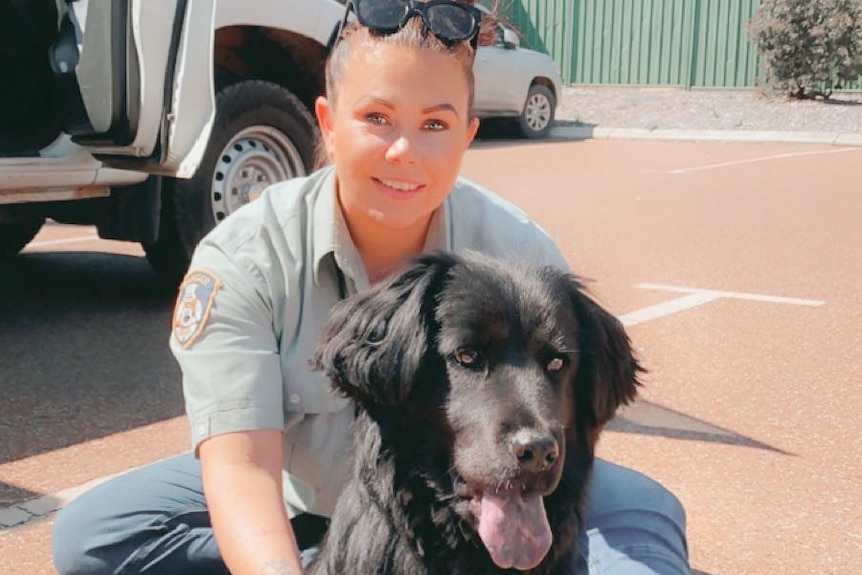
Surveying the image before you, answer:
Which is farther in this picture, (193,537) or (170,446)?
(170,446)

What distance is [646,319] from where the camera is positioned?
6.18 meters

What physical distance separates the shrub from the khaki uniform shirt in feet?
60.2

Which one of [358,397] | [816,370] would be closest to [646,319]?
[816,370]

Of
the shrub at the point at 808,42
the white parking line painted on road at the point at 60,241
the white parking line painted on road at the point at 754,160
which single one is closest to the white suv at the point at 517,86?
the white parking line painted on road at the point at 754,160

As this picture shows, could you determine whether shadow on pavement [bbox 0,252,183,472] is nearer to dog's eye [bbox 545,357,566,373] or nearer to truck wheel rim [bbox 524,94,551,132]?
dog's eye [bbox 545,357,566,373]

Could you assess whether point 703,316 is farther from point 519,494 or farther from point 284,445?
point 519,494

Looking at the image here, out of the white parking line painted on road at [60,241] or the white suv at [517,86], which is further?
the white suv at [517,86]

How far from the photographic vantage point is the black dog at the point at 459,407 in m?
2.17

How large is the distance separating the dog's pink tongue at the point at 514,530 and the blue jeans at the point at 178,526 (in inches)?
25.0

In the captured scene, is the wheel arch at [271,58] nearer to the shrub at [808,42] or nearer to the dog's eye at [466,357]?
the dog's eye at [466,357]

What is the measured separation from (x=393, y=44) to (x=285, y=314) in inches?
27.6

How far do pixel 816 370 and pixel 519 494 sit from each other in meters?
3.54

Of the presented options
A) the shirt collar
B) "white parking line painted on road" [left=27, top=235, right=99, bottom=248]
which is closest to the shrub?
"white parking line painted on road" [left=27, top=235, right=99, bottom=248]

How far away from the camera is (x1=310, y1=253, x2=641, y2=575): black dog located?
7.11ft
